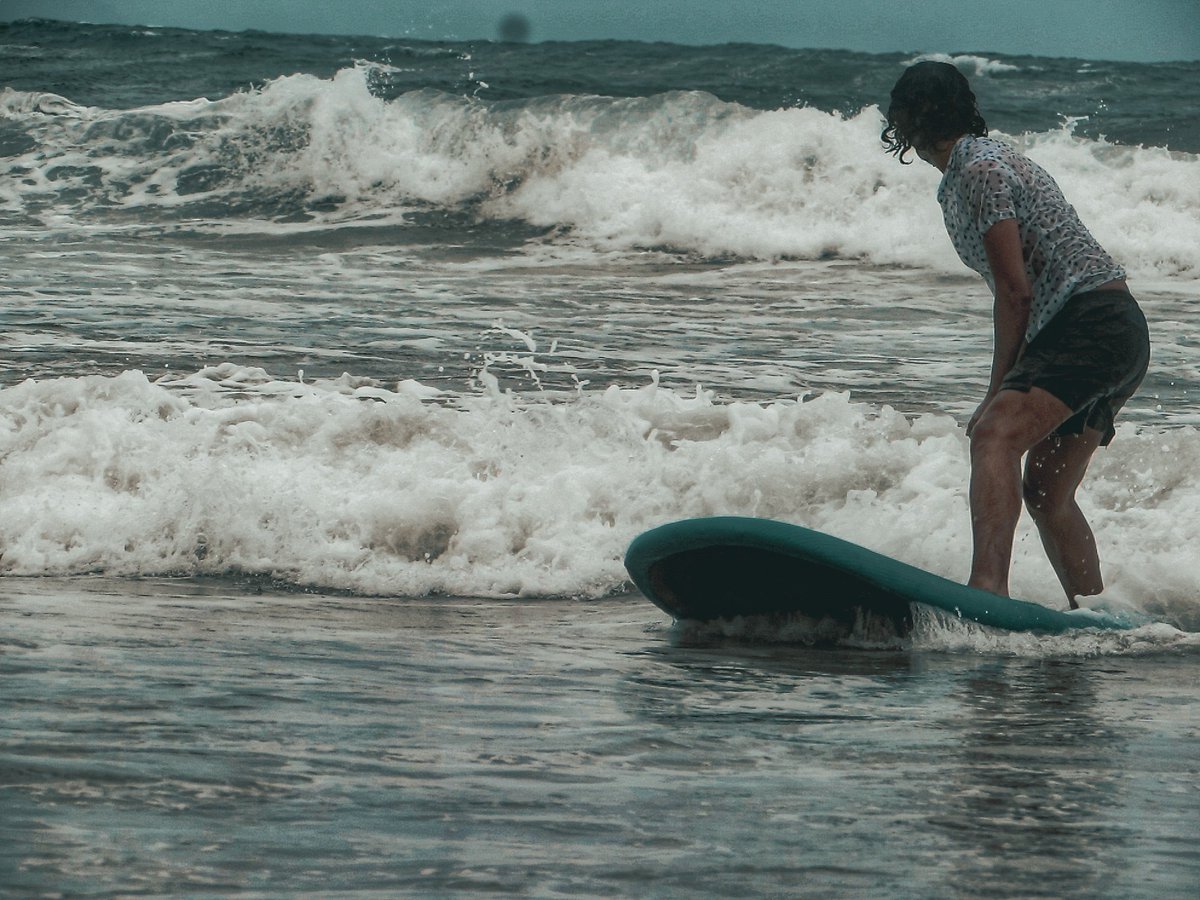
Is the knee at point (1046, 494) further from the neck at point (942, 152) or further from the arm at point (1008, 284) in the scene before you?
the neck at point (942, 152)

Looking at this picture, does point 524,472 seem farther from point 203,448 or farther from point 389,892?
point 389,892

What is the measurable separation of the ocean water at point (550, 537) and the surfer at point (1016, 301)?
1.26 feet

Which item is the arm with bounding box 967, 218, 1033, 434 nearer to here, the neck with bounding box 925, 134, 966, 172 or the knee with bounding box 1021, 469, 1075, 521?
the neck with bounding box 925, 134, 966, 172

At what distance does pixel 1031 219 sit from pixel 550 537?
7.42ft

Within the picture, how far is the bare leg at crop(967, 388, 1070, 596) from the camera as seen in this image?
13.5 ft

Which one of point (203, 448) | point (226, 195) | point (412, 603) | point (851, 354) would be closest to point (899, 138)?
point (412, 603)

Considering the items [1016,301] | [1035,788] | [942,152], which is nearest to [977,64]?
[942,152]

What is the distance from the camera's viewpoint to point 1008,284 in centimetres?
409

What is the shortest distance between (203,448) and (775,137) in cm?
1063

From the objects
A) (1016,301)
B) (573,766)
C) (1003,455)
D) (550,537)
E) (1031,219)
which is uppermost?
(1031,219)

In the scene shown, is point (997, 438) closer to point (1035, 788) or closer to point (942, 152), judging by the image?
point (942, 152)

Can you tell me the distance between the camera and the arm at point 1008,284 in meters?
4.07

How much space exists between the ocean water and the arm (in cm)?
73

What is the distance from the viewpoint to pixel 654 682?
12.1 ft
